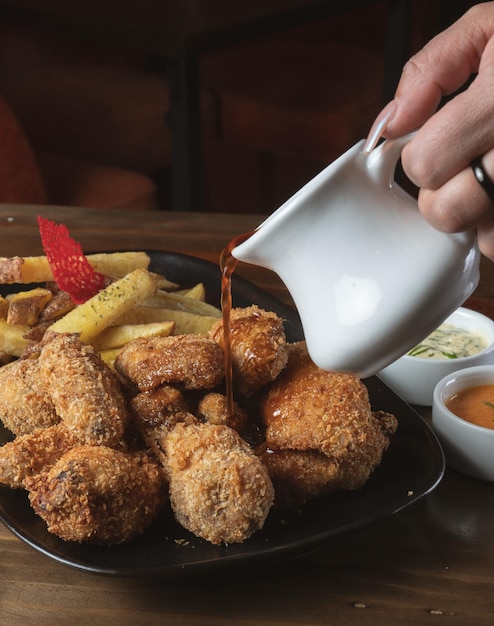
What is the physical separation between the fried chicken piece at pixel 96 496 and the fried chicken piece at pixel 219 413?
0.14 meters

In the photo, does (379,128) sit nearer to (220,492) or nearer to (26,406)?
(220,492)

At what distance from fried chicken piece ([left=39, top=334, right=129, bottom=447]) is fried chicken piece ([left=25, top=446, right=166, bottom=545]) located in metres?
0.04

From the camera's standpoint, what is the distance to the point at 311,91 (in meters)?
4.69

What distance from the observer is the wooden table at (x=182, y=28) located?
3420 mm

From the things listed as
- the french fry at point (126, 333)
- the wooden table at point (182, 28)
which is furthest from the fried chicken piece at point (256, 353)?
the wooden table at point (182, 28)

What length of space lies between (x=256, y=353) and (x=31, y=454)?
37 cm

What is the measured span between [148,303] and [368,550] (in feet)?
2.73

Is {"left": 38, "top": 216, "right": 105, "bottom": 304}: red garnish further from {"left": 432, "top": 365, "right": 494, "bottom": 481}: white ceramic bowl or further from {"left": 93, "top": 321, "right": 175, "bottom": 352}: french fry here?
{"left": 432, "top": 365, "right": 494, "bottom": 481}: white ceramic bowl

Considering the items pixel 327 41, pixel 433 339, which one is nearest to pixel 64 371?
pixel 433 339

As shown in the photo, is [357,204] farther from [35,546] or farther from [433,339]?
[433,339]

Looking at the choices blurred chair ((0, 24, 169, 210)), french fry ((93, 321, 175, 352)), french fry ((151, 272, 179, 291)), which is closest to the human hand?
french fry ((93, 321, 175, 352))

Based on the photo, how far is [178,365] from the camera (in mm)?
1369

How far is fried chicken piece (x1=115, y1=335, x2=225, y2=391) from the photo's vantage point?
1365 mm

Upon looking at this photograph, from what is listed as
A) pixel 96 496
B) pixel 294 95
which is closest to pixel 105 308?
pixel 96 496
